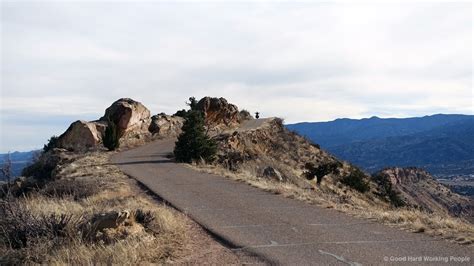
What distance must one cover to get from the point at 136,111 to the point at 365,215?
28993 mm

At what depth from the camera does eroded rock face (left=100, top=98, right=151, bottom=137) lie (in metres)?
36.2

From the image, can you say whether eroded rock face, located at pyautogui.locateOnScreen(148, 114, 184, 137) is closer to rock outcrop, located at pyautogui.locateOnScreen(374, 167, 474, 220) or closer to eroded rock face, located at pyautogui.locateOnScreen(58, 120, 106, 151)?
eroded rock face, located at pyautogui.locateOnScreen(58, 120, 106, 151)

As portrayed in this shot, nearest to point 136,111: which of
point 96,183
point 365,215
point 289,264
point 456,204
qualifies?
point 96,183

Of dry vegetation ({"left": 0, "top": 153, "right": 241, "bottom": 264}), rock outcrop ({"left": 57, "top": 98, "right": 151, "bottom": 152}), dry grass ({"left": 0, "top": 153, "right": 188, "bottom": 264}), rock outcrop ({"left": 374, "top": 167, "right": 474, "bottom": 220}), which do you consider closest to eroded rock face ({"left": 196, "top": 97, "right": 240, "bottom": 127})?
rock outcrop ({"left": 57, "top": 98, "right": 151, "bottom": 152})

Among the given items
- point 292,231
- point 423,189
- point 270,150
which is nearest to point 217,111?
point 270,150

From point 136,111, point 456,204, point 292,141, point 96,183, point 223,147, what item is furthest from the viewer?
point 456,204

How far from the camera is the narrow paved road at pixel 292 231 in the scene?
7590 mm

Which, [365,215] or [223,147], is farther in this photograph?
[223,147]

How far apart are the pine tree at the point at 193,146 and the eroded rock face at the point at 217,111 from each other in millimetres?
19352

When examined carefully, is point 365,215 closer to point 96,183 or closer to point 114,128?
point 96,183

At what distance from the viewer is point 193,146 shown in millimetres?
26109

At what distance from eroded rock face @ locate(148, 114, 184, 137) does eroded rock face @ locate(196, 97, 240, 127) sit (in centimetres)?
301

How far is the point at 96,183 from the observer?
51.9ft

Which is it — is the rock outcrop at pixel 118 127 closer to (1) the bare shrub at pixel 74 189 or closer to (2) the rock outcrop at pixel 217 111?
(2) the rock outcrop at pixel 217 111
